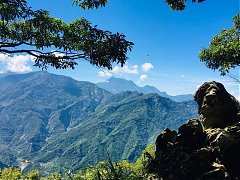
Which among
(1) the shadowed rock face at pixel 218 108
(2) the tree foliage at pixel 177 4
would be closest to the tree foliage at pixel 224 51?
(1) the shadowed rock face at pixel 218 108

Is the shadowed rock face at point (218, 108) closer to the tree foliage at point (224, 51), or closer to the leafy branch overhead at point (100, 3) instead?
the tree foliage at point (224, 51)

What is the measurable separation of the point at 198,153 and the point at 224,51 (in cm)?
1073

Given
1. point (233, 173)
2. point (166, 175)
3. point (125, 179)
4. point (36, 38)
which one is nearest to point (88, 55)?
point (36, 38)

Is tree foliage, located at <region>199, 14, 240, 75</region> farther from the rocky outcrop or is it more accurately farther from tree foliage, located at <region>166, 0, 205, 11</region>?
tree foliage, located at <region>166, 0, 205, 11</region>

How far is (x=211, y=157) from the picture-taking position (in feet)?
72.9

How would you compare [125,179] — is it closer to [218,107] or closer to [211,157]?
[211,157]

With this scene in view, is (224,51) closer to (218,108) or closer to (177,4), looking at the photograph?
(218,108)

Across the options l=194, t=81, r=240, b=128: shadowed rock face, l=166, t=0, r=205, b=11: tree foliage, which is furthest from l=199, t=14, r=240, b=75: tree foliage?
l=166, t=0, r=205, b=11: tree foliage

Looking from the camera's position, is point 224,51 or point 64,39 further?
point 224,51

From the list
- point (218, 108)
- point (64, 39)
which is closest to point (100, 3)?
point (64, 39)

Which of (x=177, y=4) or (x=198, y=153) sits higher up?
(x=177, y=4)

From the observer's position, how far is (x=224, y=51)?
98.7ft

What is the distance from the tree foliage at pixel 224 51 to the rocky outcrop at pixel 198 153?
4494mm

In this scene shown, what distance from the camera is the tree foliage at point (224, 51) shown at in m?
29.2
